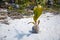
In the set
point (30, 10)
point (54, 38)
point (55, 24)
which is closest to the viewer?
point (54, 38)

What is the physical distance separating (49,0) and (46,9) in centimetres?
84

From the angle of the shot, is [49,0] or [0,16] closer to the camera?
[0,16]

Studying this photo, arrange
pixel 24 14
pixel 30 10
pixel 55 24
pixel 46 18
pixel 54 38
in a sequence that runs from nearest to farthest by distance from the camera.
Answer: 1. pixel 54 38
2. pixel 55 24
3. pixel 46 18
4. pixel 24 14
5. pixel 30 10

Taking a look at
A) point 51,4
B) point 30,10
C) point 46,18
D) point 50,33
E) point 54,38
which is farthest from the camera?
point 51,4

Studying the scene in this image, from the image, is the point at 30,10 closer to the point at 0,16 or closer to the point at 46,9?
the point at 46,9

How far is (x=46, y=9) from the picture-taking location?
6633 millimetres

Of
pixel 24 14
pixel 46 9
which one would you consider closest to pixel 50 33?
pixel 24 14

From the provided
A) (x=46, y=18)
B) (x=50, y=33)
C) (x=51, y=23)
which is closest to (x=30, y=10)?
(x=46, y=18)

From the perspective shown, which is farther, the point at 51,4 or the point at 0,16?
the point at 51,4

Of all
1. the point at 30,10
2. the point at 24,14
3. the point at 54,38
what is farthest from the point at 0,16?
the point at 54,38

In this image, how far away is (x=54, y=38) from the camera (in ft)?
13.6

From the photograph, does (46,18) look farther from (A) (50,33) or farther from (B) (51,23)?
(A) (50,33)

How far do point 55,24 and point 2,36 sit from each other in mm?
1757

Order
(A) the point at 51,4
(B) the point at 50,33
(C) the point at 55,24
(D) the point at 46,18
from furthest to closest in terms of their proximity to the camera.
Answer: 1. (A) the point at 51,4
2. (D) the point at 46,18
3. (C) the point at 55,24
4. (B) the point at 50,33
